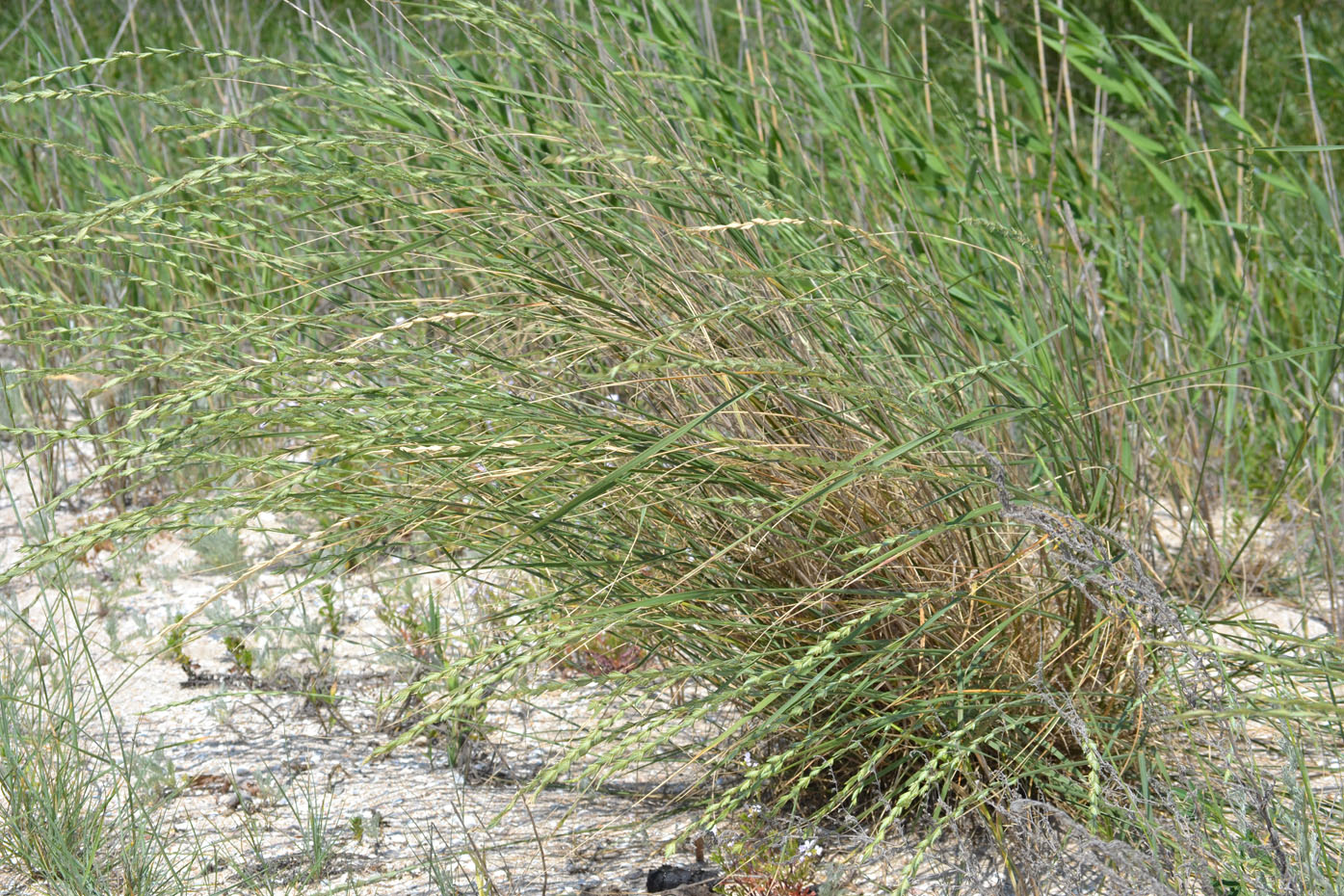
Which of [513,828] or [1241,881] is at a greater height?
[1241,881]

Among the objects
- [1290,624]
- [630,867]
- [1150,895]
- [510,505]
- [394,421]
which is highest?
[394,421]

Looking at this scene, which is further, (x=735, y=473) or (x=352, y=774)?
(x=352, y=774)

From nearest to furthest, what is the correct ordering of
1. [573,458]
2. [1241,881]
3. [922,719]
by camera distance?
[1241,881]
[573,458]
[922,719]

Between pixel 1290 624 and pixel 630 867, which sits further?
pixel 1290 624

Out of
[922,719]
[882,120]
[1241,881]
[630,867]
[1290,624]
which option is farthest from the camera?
[882,120]

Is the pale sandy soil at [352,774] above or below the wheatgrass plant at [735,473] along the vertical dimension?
below

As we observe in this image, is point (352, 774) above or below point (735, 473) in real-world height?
below

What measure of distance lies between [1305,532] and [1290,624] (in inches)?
9.4

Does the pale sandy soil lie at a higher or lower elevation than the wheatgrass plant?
lower

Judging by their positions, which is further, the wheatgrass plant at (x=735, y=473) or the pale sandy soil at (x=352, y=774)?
the pale sandy soil at (x=352, y=774)

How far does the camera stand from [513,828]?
1781 mm

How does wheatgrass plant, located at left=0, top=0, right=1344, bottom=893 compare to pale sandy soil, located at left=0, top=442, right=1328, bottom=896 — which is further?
pale sandy soil, located at left=0, top=442, right=1328, bottom=896

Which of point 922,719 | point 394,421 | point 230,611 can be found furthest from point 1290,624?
point 230,611

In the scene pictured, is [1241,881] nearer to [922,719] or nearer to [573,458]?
[922,719]
